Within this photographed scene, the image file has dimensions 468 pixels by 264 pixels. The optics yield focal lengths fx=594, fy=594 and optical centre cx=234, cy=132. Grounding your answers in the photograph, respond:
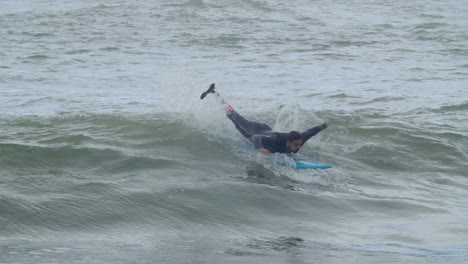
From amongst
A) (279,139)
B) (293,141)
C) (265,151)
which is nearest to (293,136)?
(293,141)

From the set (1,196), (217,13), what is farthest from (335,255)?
(217,13)

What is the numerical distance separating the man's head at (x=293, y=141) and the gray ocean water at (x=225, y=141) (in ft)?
1.48

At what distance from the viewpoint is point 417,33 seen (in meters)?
27.6

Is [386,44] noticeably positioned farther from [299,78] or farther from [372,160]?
[372,160]

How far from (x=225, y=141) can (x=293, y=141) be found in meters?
2.10

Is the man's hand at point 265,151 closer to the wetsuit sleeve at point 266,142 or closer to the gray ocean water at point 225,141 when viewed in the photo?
the wetsuit sleeve at point 266,142

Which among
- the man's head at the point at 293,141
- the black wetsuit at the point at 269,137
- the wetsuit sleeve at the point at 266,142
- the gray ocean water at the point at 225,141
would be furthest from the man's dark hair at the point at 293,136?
the gray ocean water at the point at 225,141

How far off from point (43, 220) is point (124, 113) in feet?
24.1

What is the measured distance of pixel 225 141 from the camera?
491 inches

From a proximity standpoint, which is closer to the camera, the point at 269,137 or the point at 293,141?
the point at 293,141

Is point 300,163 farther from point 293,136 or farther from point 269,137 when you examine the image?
point 269,137

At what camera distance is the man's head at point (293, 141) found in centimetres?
1070

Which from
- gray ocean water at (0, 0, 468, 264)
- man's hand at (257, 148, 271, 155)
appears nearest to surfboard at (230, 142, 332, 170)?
gray ocean water at (0, 0, 468, 264)

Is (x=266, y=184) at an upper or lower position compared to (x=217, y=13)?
lower
